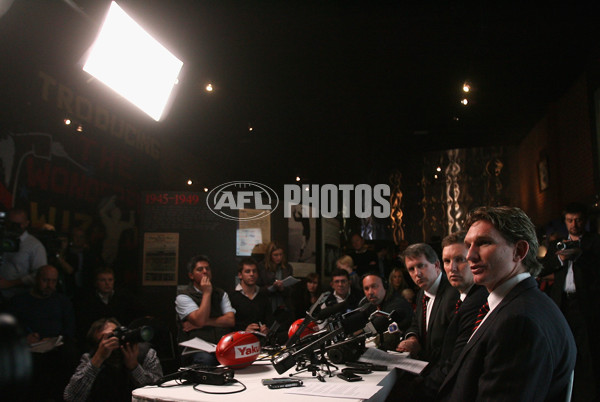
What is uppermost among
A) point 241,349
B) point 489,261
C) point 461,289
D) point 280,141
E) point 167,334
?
point 280,141

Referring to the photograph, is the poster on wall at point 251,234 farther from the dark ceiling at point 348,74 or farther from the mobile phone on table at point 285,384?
the mobile phone on table at point 285,384

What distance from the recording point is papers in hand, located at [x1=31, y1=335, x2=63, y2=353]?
3831mm

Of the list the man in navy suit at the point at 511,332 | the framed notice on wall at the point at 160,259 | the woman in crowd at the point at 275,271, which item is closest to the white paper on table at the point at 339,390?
the man in navy suit at the point at 511,332

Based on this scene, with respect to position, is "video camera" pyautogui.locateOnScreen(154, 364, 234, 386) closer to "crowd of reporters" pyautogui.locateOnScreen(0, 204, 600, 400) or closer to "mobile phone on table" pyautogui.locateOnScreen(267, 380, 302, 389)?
"mobile phone on table" pyautogui.locateOnScreen(267, 380, 302, 389)

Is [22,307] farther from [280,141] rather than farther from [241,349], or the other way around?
[280,141]

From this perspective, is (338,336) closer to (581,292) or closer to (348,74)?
(581,292)

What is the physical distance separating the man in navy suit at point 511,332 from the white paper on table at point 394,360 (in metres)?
0.95

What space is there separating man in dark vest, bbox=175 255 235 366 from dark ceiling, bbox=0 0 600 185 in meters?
2.31

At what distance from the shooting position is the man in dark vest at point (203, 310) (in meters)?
4.13

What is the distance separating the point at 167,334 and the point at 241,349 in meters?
3.13

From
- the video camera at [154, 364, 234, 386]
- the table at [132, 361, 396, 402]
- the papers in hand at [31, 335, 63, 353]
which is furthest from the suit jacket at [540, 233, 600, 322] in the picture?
the papers in hand at [31, 335, 63, 353]

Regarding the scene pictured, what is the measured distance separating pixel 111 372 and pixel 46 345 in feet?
4.67

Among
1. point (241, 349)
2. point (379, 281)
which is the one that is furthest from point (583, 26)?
point (241, 349)

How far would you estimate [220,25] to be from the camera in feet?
16.1
